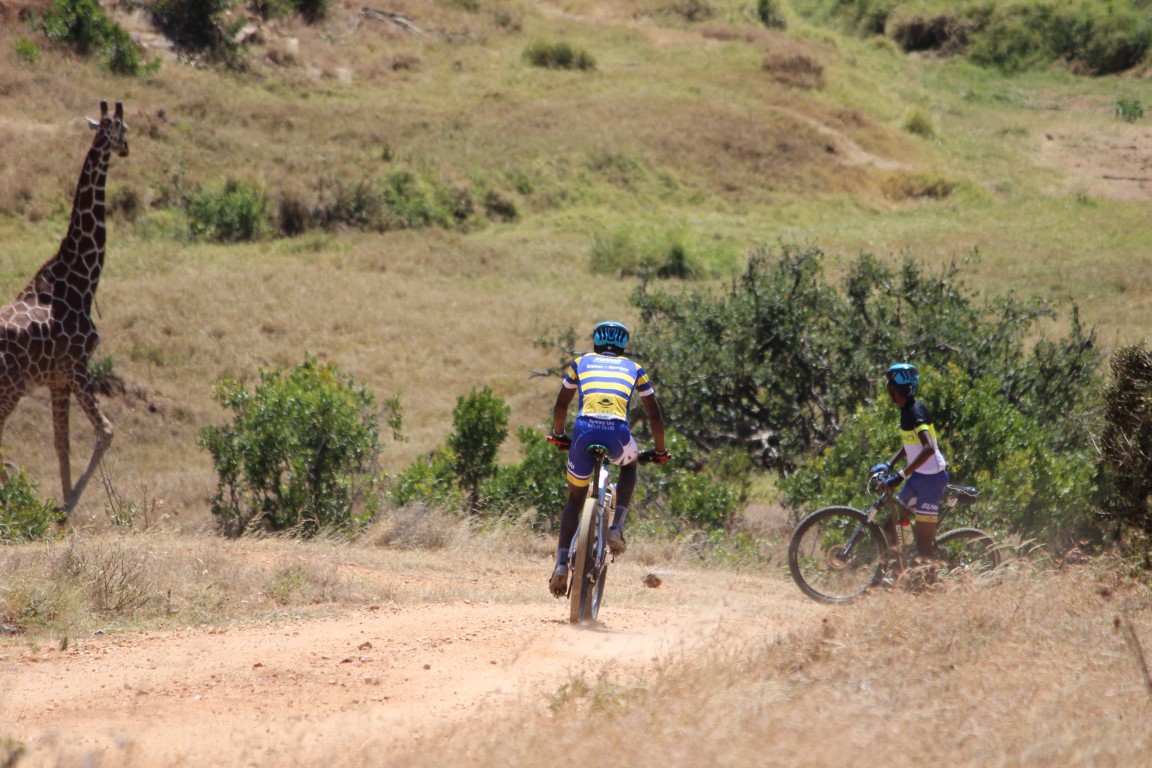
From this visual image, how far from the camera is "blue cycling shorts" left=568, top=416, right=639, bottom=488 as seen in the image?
641 centimetres

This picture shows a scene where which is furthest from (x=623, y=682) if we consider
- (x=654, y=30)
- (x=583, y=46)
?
(x=654, y=30)

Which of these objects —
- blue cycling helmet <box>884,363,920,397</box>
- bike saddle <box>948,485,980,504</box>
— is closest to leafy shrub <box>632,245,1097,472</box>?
bike saddle <box>948,485,980,504</box>

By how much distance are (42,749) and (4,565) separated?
140 inches

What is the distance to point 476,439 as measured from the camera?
12.9 metres

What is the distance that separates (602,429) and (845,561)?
2.76m

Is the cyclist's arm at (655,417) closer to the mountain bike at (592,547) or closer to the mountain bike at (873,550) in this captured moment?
the mountain bike at (592,547)

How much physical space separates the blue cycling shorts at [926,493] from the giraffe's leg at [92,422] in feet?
23.0

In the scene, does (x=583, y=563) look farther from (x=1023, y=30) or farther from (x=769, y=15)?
(x=1023, y=30)

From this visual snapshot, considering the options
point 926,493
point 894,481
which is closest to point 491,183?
point 894,481

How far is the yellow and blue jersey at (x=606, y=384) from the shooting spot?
6.44 m

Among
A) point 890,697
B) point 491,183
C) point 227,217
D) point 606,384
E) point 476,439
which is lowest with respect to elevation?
point 476,439

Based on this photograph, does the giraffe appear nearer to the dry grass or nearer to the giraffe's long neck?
the giraffe's long neck

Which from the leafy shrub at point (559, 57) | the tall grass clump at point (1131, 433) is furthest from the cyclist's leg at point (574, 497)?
the leafy shrub at point (559, 57)

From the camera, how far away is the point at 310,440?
1142 cm
